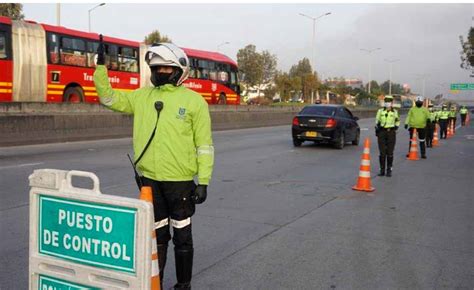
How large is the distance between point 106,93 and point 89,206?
120cm

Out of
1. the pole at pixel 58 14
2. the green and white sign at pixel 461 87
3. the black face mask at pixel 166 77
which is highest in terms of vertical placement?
the pole at pixel 58 14

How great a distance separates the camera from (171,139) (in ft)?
12.1

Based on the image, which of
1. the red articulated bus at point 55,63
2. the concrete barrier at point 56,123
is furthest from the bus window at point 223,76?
the concrete barrier at point 56,123

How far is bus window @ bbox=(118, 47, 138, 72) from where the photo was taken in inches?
1029

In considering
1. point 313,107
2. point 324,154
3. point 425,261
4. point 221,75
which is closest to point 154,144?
point 425,261

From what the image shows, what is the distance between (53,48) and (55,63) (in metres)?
0.65

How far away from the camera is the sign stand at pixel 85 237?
2.65 m

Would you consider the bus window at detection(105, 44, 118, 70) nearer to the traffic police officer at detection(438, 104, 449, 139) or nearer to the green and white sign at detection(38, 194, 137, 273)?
the traffic police officer at detection(438, 104, 449, 139)

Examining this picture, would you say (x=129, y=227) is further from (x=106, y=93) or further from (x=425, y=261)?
(x=425, y=261)

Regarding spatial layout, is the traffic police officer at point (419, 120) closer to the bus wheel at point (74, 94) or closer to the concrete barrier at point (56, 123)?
the concrete barrier at point (56, 123)

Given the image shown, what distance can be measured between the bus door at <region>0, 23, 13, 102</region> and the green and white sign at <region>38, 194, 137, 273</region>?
64.6 ft

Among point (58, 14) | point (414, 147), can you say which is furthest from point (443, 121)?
Answer: point (58, 14)

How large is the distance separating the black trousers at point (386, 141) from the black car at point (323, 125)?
6057 mm

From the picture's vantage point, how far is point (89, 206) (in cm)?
276
